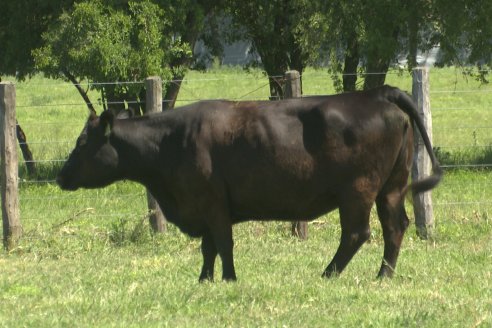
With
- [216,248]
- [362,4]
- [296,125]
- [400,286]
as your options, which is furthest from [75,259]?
[362,4]

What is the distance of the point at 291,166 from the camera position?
9.28 m

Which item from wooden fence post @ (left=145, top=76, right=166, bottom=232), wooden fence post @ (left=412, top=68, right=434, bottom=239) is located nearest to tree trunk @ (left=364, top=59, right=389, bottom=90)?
wooden fence post @ (left=412, top=68, right=434, bottom=239)

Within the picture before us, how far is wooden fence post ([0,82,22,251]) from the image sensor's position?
1213 cm

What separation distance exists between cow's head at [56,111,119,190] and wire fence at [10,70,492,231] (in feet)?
9.05

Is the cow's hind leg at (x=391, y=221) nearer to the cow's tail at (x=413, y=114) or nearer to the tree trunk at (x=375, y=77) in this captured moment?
the cow's tail at (x=413, y=114)

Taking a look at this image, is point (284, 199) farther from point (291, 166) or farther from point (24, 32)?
point (24, 32)

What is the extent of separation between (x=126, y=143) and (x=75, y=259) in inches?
81.4

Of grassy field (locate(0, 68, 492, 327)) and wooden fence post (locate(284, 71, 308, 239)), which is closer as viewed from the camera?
grassy field (locate(0, 68, 492, 327))

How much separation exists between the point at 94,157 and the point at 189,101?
13058 millimetres

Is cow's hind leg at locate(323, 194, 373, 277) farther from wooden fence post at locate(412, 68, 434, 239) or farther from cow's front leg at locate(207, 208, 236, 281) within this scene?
wooden fence post at locate(412, 68, 434, 239)

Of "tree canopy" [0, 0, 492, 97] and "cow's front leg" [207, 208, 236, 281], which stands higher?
"tree canopy" [0, 0, 492, 97]

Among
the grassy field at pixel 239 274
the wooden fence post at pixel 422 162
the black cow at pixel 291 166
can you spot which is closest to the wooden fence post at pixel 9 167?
the grassy field at pixel 239 274

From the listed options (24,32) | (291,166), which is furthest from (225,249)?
(24,32)

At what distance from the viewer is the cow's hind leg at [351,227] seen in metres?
9.18
